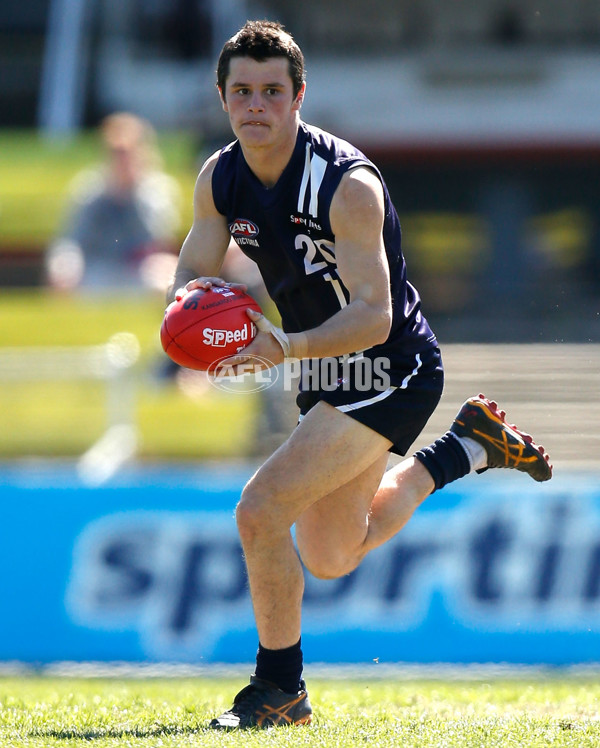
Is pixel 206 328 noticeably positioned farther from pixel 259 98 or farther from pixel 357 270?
pixel 259 98

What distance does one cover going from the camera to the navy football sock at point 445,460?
5074 millimetres

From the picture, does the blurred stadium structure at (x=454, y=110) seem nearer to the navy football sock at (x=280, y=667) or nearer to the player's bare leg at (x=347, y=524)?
the player's bare leg at (x=347, y=524)

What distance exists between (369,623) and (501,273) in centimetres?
1397

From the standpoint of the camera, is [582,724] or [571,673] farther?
[571,673]

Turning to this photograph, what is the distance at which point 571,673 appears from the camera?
646 centimetres

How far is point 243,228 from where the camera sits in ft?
15.0

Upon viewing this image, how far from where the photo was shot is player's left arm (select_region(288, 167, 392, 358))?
4.23m

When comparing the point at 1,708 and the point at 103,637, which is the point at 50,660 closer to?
the point at 103,637

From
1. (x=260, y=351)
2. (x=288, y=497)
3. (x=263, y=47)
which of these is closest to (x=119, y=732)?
(x=288, y=497)

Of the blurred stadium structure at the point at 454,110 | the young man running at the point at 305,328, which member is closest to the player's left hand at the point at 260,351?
the young man running at the point at 305,328

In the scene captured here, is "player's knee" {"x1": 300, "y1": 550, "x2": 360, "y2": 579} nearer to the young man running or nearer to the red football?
the young man running

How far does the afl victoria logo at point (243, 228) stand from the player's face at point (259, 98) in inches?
11.9

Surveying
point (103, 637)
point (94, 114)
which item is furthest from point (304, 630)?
point (94, 114)

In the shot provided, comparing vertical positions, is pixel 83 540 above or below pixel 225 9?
below
